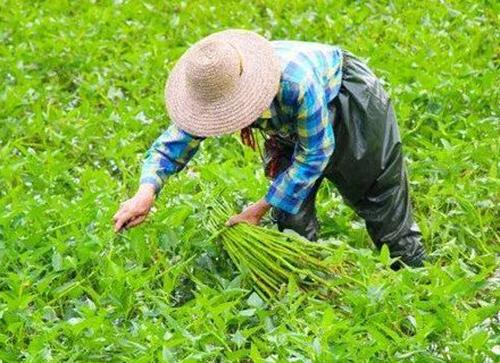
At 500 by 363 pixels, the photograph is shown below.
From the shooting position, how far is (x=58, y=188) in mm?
4199

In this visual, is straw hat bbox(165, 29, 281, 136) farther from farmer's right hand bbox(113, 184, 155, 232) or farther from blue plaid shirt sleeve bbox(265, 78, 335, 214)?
farmer's right hand bbox(113, 184, 155, 232)

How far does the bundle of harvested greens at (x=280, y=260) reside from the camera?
3229 mm

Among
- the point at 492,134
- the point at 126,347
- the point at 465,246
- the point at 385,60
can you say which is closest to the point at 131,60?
the point at 385,60

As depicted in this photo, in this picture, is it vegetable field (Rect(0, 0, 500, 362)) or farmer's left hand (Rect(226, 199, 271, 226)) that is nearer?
vegetable field (Rect(0, 0, 500, 362))

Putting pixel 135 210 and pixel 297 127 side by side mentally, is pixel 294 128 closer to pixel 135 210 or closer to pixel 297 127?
pixel 297 127

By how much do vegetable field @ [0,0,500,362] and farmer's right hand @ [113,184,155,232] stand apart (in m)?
0.17

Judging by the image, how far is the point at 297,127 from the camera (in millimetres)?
3193

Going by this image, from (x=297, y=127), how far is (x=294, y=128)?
0.21 ft

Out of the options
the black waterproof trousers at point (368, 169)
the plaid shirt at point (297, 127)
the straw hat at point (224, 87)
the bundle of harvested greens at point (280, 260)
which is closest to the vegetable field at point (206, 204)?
the bundle of harvested greens at point (280, 260)

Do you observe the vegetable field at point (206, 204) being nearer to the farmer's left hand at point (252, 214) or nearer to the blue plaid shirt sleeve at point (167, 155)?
the farmer's left hand at point (252, 214)

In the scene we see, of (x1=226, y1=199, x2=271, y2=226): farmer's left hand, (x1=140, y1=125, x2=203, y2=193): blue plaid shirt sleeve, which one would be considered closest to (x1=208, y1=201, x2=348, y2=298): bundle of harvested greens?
(x1=226, y1=199, x2=271, y2=226): farmer's left hand

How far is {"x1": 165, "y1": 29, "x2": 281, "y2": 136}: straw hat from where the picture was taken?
303 cm

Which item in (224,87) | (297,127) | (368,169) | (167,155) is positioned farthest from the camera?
(368,169)

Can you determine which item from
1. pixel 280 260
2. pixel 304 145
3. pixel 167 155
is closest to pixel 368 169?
pixel 304 145
